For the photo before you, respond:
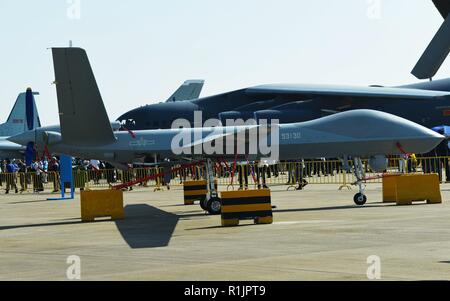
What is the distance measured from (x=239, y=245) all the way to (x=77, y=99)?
8494 millimetres

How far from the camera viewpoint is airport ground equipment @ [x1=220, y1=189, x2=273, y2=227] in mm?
19156

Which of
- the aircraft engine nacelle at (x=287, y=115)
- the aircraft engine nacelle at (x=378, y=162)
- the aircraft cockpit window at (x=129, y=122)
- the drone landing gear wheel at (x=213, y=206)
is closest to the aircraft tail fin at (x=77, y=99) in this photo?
the drone landing gear wheel at (x=213, y=206)

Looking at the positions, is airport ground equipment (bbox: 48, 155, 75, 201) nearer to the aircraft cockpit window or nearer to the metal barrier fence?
the aircraft cockpit window

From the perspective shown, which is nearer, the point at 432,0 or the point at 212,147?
the point at 432,0

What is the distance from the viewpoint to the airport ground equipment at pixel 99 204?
74.0 feet

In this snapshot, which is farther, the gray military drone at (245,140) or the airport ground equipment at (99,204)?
the gray military drone at (245,140)

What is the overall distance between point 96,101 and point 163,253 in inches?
349

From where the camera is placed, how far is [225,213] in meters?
19.2

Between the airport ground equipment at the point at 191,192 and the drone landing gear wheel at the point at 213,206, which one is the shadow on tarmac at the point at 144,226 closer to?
the drone landing gear wheel at the point at 213,206

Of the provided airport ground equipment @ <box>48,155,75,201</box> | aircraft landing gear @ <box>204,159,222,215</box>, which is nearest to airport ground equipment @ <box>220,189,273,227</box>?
aircraft landing gear @ <box>204,159,222,215</box>

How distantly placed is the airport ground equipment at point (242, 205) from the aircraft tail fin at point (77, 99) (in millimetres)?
5051
